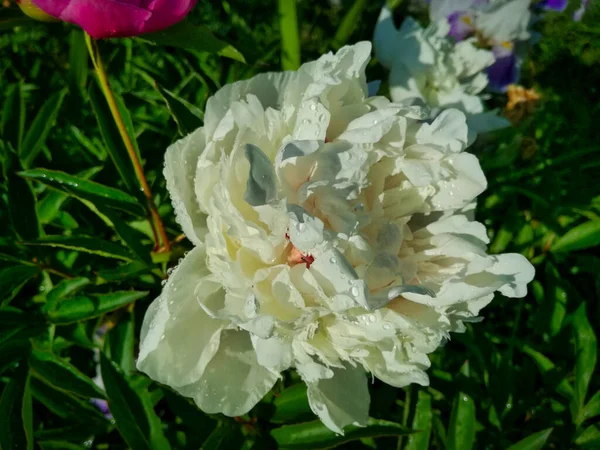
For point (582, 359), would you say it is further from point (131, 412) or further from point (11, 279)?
point (11, 279)

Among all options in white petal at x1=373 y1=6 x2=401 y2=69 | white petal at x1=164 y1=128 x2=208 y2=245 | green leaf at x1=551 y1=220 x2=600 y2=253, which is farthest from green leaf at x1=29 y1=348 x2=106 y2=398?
green leaf at x1=551 y1=220 x2=600 y2=253

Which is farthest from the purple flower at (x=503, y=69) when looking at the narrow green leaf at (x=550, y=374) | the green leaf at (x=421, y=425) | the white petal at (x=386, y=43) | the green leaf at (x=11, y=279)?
the green leaf at (x=11, y=279)

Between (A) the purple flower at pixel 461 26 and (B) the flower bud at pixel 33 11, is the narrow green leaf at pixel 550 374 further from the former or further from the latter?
(B) the flower bud at pixel 33 11

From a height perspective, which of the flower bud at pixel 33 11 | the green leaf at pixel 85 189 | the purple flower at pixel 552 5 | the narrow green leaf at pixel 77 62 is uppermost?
the flower bud at pixel 33 11

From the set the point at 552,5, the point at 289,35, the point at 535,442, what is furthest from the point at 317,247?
the point at 552,5

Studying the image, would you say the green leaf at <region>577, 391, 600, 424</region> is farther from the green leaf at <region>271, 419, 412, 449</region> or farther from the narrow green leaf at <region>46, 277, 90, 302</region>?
the narrow green leaf at <region>46, 277, 90, 302</region>

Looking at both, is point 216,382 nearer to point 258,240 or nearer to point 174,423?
point 258,240

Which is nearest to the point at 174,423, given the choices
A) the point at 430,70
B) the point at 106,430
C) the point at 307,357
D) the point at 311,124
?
the point at 106,430
